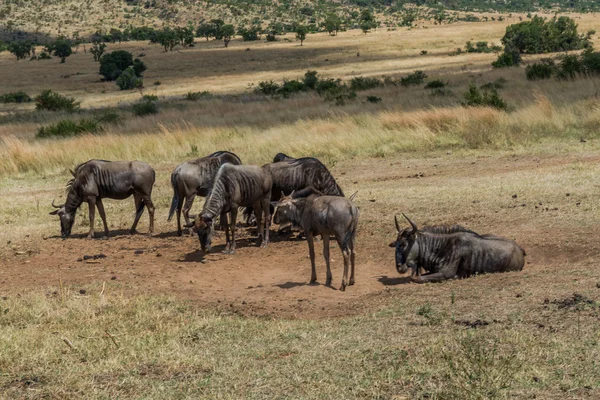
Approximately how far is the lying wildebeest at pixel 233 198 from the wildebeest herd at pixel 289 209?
17 millimetres

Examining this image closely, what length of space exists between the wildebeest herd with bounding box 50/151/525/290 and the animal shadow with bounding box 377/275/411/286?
154 mm

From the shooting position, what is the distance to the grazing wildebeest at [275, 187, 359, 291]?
37.9 feet

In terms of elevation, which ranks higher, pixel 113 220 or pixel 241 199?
pixel 241 199

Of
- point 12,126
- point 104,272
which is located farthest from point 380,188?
point 12,126

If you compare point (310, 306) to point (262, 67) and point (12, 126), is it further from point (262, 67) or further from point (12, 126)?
point (262, 67)

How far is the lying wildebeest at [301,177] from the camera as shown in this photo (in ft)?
50.2

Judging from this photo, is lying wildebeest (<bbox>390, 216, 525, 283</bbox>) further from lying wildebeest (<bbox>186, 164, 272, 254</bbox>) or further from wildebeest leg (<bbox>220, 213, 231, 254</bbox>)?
wildebeest leg (<bbox>220, 213, 231, 254</bbox>)

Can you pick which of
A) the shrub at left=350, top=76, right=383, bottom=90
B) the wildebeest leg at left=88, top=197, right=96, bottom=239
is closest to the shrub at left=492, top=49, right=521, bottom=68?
the shrub at left=350, top=76, right=383, bottom=90

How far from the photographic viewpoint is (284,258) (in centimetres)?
1402

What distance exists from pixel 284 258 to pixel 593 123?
14.4 meters

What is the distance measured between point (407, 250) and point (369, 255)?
185cm

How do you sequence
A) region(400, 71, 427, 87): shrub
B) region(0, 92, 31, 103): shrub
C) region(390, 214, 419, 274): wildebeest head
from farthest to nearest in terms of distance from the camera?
region(0, 92, 31, 103): shrub → region(400, 71, 427, 87): shrub → region(390, 214, 419, 274): wildebeest head

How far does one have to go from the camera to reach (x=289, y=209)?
12.1m

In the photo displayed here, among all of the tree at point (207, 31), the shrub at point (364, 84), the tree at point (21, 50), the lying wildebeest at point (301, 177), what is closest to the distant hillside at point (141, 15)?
the tree at point (207, 31)
